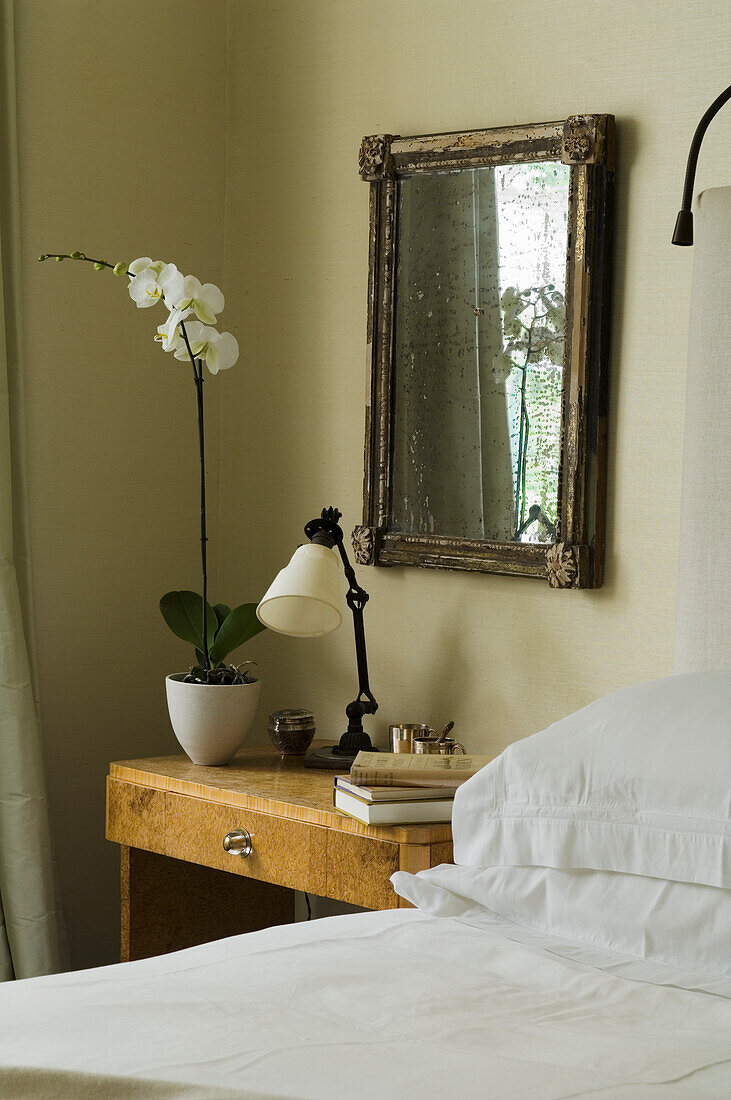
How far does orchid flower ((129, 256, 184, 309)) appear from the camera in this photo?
208cm

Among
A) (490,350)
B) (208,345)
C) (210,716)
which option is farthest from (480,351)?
(210,716)

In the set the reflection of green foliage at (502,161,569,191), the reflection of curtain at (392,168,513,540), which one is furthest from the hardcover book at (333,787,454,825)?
the reflection of green foliage at (502,161,569,191)

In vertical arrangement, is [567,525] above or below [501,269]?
below

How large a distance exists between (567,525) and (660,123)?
0.66m

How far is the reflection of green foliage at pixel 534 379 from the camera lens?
2.11 metres

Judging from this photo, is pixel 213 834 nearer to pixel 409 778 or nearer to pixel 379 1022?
pixel 409 778

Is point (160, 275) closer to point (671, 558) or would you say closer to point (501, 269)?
point (501, 269)

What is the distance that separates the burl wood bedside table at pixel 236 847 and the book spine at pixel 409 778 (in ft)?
0.20

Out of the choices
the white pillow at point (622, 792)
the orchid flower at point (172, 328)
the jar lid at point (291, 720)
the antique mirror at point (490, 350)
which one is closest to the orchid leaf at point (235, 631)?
the jar lid at point (291, 720)

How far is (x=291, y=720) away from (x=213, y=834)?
0.30m

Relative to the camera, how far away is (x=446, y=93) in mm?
2303

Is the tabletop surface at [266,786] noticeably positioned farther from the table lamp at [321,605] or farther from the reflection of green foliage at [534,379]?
the reflection of green foliage at [534,379]

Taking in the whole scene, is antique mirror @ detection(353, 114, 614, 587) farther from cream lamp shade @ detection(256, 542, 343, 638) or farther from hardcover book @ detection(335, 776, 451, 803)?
hardcover book @ detection(335, 776, 451, 803)

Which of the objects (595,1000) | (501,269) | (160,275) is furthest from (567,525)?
(595,1000)
